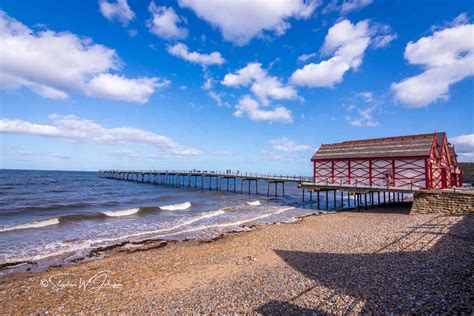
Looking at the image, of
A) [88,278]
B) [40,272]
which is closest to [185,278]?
[88,278]

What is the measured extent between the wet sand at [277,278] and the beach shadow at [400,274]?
3cm

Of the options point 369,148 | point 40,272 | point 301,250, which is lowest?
point 40,272

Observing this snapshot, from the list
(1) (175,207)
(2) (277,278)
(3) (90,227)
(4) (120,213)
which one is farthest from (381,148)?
(3) (90,227)

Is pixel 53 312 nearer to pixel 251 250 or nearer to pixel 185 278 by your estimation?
pixel 185 278

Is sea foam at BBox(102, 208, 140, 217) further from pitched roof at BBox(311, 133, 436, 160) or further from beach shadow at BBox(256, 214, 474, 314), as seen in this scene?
pitched roof at BBox(311, 133, 436, 160)

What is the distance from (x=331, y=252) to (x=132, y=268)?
9018mm

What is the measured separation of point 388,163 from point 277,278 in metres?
19.7

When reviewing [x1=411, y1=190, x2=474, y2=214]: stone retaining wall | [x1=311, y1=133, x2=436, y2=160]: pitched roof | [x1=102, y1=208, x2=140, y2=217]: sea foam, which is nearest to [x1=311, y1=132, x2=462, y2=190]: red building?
[x1=311, y1=133, x2=436, y2=160]: pitched roof

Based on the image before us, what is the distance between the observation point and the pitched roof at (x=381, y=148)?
2231 cm

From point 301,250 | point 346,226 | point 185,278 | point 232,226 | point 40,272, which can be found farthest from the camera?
point 232,226

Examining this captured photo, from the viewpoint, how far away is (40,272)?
11.3 meters

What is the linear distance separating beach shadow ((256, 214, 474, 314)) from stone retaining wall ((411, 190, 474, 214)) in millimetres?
7087

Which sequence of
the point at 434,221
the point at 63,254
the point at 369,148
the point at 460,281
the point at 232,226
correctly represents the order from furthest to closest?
the point at 369,148, the point at 232,226, the point at 434,221, the point at 63,254, the point at 460,281

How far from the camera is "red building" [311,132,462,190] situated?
21.9m
